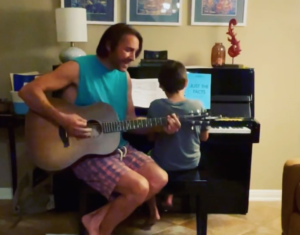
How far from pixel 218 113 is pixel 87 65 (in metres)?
0.88

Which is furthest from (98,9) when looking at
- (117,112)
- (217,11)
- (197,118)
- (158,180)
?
(158,180)

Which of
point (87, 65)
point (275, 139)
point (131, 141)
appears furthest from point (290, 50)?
point (87, 65)

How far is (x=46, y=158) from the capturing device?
180 cm

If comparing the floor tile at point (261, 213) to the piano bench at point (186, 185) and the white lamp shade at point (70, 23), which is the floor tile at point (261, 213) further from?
the white lamp shade at point (70, 23)

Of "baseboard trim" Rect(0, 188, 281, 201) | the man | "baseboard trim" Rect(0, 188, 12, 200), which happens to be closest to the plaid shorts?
the man

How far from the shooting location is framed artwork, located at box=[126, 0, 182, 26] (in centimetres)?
257

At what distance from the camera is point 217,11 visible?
260 centimetres

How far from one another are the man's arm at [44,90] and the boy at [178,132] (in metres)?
0.47

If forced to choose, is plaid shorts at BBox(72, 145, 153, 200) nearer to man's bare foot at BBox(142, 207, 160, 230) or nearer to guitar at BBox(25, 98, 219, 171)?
guitar at BBox(25, 98, 219, 171)

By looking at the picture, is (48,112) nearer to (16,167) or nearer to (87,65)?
(87,65)

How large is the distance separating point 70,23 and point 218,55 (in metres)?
0.97

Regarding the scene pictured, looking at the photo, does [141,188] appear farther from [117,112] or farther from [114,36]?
[114,36]

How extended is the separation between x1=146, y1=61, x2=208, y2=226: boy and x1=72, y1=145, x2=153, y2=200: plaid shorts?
10cm

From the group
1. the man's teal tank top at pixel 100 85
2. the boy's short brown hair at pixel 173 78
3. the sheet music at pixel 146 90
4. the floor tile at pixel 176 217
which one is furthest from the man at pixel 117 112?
the floor tile at pixel 176 217
